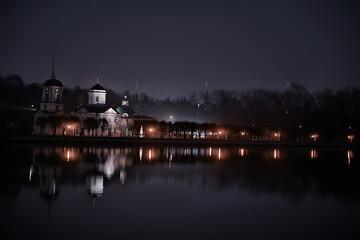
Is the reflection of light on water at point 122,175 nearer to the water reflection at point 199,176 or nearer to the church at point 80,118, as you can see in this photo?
the water reflection at point 199,176

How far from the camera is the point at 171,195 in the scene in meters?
16.4

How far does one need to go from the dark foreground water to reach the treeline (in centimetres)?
3799

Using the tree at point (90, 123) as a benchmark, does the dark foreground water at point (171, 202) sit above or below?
below

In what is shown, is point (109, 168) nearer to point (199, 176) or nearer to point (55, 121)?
point (199, 176)

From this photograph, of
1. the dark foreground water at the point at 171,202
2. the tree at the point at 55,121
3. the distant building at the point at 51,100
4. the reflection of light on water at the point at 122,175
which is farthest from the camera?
the distant building at the point at 51,100

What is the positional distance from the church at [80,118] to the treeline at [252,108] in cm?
308

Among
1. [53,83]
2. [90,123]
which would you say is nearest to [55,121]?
[90,123]

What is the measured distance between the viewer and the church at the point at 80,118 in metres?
57.4

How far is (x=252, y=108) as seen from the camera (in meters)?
84.6

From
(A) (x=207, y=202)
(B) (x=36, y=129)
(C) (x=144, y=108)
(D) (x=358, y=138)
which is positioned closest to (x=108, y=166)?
(A) (x=207, y=202)

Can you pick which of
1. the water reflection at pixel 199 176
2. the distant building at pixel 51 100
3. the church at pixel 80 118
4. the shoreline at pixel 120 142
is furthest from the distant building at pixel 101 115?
the water reflection at pixel 199 176

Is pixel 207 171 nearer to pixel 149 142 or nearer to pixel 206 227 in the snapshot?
pixel 206 227

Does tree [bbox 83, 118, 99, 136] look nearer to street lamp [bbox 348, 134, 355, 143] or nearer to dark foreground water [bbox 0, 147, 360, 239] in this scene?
street lamp [bbox 348, 134, 355, 143]

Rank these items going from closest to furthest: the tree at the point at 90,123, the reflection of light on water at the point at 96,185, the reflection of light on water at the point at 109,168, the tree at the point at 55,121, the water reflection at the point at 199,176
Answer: the reflection of light on water at the point at 96,185 < the water reflection at the point at 199,176 < the reflection of light on water at the point at 109,168 < the tree at the point at 55,121 < the tree at the point at 90,123
